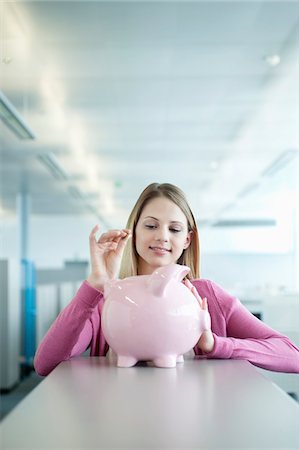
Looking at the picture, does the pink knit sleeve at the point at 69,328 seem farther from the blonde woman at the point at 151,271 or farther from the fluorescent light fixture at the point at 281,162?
the fluorescent light fixture at the point at 281,162

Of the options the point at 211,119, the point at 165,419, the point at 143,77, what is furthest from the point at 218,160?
the point at 165,419

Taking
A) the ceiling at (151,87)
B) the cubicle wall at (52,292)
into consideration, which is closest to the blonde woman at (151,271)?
the ceiling at (151,87)

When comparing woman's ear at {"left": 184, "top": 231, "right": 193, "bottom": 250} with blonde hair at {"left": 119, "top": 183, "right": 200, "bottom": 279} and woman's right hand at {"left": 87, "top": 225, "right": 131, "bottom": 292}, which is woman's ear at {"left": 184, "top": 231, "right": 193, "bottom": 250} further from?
woman's right hand at {"left": 87, "top": 225, "right": 131, "bottom": 292}

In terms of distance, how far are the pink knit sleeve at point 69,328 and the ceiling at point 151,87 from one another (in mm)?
2950

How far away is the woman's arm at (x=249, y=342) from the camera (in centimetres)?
137

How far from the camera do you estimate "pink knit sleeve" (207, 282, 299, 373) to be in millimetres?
1369

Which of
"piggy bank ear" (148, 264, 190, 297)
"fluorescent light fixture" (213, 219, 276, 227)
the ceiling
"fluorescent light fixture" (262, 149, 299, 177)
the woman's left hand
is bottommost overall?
the woman's left hand

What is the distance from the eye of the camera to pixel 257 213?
592 inches

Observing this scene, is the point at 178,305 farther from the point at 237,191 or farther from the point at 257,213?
the point at 257,213

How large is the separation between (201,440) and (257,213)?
14575mm

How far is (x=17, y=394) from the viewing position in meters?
5.26

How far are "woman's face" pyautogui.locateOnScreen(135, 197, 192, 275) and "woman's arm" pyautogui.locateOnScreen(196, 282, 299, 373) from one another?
0.22 meters

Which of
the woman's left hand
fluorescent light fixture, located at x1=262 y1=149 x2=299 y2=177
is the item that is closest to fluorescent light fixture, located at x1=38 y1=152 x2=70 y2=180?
fluorescent light fixture, located at x1=262 y1=149 x2=299 y2=177

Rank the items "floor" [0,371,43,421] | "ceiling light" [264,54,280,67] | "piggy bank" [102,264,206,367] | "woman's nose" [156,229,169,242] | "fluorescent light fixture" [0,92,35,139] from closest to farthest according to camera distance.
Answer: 1. "piggy bank" [102,264,206,367]
2. "woman's nose" [156,229,169,242]
3. "fluorescent light fixture" [0,92,35,139]
4. "floor" [0,371,43,421]
5. "ceiling light" [264,54,280,67]
